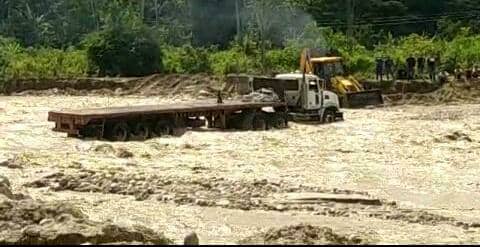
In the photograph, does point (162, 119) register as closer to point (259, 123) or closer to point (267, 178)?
point (259, 123)

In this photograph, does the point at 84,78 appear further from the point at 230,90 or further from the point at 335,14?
the point at 335,14

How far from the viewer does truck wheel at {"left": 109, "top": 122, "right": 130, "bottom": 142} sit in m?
28.5

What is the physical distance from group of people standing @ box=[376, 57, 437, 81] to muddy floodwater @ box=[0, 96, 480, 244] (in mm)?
13652

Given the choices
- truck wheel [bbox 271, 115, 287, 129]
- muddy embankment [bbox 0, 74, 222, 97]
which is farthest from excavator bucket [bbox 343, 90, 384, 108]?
truck wheel [bbox 271, 115, 287, 129]

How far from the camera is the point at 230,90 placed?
151 feet

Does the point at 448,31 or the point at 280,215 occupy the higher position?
the point at 280,215

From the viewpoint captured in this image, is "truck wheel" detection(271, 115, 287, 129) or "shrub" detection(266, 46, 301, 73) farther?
"shrub" detection(266, 46, 301, 73)

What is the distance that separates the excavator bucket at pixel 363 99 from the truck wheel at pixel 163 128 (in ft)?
41.0

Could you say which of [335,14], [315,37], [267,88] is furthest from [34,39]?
[267,88]

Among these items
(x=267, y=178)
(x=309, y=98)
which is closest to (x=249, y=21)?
(x=309, y=98)

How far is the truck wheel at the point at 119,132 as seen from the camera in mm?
28547

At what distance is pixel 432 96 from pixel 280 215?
99.6 ft

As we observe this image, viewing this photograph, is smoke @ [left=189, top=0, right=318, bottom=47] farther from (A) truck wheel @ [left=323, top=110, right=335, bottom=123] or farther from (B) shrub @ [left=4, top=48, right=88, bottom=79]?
(A) truck wheel @ [left=323, top=110, right=335, bottom=123]

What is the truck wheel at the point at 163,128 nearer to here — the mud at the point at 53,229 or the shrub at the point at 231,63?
the mud at the point at 53,229
